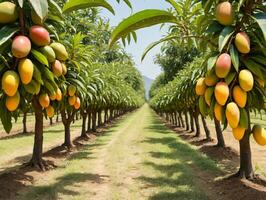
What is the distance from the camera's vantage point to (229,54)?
15.5ft

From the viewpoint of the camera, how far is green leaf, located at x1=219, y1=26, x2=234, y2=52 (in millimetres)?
4488

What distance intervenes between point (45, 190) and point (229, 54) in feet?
17.5

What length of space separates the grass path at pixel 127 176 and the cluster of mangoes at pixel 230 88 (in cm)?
352

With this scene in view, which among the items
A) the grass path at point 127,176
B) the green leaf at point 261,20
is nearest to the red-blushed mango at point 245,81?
the green leaf at point 261,20

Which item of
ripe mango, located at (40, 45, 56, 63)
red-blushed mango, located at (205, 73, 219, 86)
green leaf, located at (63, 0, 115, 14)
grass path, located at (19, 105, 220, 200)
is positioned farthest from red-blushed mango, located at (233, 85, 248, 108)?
grass path, located at (19, 105, 220, 200)

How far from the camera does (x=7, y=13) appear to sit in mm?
3975

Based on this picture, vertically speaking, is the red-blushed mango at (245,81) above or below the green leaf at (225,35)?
below

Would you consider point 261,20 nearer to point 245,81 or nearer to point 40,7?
point 245,81

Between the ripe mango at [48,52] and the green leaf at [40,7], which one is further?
the ripe mango at [48,52]

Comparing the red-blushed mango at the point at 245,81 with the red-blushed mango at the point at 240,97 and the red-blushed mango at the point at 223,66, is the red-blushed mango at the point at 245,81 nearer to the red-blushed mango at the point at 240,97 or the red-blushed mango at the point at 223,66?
the red-blushed mango at the point at 240,97

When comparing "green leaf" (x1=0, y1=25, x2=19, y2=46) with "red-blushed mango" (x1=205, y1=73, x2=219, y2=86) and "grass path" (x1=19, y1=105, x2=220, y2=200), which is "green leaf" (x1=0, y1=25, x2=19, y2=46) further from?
"grass path" (x1=19, y1=105, x2=220, y2=200)

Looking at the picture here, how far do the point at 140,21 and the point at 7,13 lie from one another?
165 cm

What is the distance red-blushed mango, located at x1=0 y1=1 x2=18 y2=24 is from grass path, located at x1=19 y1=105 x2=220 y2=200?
4571 mm

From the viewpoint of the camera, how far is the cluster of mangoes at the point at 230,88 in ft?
13.6
